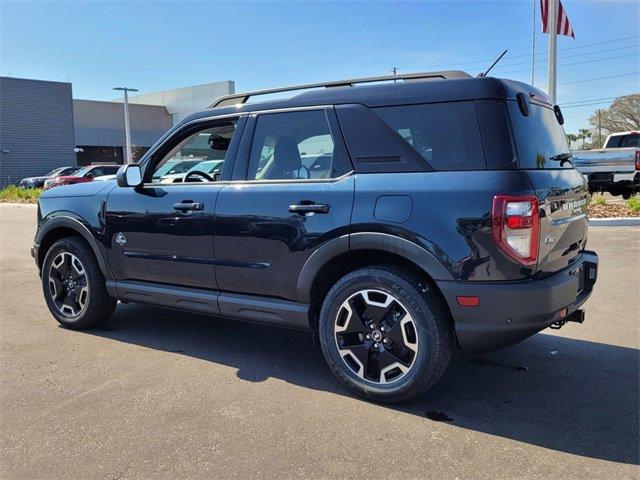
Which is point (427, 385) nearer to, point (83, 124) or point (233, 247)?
point (233, 247)

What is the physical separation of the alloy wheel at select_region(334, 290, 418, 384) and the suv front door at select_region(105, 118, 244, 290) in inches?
46.3

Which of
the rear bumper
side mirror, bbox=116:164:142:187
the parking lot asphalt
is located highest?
side mirror, bbox=116:164:142:187

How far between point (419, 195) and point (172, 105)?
56.4 m

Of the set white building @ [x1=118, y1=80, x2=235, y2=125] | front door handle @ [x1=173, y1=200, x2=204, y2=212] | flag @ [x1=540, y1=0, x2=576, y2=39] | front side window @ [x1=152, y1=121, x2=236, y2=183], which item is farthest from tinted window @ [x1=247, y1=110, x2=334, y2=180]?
white building @ [x1=118, y1=80, x2=235, y2=125]

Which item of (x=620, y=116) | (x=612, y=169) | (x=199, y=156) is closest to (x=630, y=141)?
(x=612, y=169)

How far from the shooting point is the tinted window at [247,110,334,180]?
3.70m

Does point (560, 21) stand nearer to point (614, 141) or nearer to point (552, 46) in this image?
point (552, 46)

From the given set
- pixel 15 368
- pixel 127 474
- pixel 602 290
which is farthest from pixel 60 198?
pixel 602 290

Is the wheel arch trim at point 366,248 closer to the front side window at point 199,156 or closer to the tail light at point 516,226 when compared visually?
the tail light at point 516,226

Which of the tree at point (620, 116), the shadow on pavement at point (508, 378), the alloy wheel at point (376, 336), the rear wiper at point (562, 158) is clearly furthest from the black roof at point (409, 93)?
the tree at point (620, 116)

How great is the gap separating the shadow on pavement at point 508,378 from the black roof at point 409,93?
1882mm

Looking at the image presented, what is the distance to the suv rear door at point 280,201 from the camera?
11.6ft

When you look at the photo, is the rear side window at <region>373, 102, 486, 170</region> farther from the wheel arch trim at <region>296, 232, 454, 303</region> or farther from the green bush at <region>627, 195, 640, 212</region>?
the green bush at <region>627, 195, 640, 212</region>

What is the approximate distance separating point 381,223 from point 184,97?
178 feet
